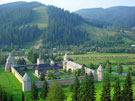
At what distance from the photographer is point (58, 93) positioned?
92.2ft

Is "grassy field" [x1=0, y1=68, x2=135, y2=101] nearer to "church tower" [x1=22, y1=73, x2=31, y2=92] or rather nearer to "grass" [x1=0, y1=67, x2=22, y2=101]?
"grass" [x1=0, y1=67, x2=22, y2=101]

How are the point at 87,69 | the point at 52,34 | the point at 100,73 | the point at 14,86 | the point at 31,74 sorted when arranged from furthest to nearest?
the point at 52,34, the point at 31,74, the point at 87,69, the point at 100,73, the point at 14,86

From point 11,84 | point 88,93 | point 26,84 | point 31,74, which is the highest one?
point 88,93

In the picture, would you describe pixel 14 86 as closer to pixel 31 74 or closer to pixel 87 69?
pixel 31 74

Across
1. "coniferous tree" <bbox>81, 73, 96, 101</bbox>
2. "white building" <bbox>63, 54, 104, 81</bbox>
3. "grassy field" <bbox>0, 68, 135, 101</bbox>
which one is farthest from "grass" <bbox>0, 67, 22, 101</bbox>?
"white building" <bbox>63, 54, 104, 81</bbox>

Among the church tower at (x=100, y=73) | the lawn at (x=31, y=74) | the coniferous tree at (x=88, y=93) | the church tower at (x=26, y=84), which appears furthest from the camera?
A: the lawn at (x=31, y=74)

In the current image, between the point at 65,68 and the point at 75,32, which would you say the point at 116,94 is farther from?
the point at 75,32

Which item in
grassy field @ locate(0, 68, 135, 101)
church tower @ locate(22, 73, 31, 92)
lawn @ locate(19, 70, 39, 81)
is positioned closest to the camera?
grassy field @ locate(0, 68, 135, 101)

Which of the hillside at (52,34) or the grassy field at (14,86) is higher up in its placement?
the hillside at (52,34)

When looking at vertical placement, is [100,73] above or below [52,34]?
below

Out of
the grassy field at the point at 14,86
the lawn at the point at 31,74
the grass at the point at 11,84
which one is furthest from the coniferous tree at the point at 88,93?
the lawn at the point at 31,74

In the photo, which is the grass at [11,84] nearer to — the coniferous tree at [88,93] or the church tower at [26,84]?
the church tower at [26,84]

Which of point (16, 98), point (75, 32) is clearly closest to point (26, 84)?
point (16, 98)

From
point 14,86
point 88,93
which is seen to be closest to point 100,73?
point 88,93
